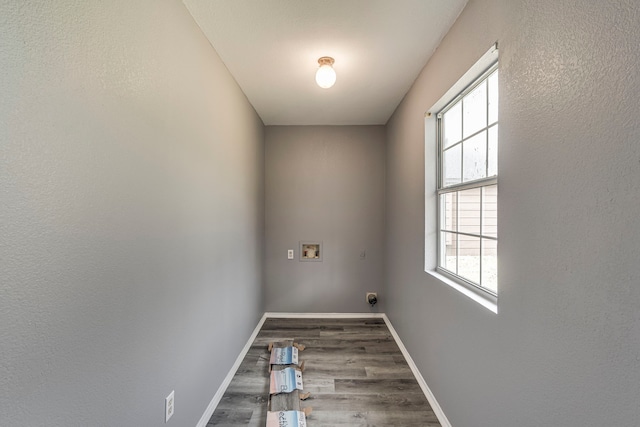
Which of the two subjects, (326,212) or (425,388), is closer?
(425,388)

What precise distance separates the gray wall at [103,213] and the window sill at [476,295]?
1.50 metres

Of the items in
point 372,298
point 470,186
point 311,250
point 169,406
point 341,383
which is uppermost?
point 470,186

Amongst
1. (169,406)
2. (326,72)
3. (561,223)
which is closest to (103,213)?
(169,406)

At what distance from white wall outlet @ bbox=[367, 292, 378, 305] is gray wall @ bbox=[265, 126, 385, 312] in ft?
0.18

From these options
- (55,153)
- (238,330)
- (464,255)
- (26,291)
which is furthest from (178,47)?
(238,330)

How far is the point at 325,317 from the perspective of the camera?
3.33 m

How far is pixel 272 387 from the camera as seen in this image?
1948mm

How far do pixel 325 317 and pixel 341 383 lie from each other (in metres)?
1.26

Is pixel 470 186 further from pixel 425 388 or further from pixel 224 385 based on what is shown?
→ pixel 224 385

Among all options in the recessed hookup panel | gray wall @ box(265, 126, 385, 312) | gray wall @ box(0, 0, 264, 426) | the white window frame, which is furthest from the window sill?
the recessed hookup panel

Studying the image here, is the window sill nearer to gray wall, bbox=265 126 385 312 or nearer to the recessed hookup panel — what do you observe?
gray wall, bbox=265 126 385 312

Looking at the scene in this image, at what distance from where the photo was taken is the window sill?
124 centimetres

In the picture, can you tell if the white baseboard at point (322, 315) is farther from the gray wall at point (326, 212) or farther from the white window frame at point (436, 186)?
the white window frame at point (436, 186)

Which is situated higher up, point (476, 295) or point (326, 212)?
point (326, 212)
